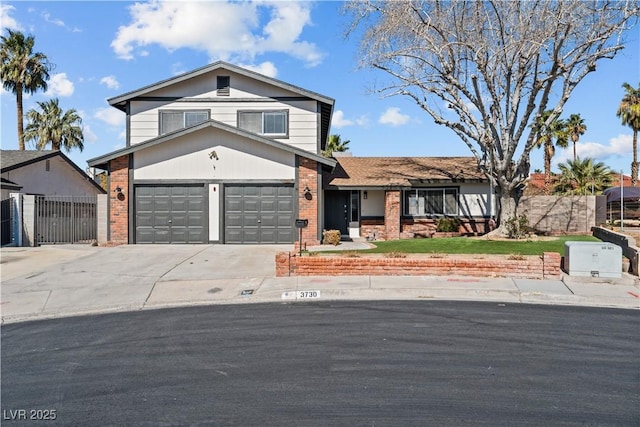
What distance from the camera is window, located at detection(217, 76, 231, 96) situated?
67.9ft

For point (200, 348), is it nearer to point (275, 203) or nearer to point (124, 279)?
point (124, 279)

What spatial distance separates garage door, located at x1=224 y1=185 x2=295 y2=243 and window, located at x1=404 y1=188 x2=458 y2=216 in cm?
656

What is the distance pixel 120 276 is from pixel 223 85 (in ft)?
37.8

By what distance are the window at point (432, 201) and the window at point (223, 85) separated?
31.8ft

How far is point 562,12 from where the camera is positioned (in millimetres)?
14969

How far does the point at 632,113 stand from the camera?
37062mm

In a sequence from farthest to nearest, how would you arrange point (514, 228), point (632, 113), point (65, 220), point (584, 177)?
point (632, 113), point (584, 177), point (65, 220), point (514, 228)

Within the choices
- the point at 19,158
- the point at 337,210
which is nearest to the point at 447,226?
the point at 337,210

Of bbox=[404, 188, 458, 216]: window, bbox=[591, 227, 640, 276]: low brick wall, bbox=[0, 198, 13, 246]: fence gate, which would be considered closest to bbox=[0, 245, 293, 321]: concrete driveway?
bbox=[0, 198, 13, 246]: fence gate

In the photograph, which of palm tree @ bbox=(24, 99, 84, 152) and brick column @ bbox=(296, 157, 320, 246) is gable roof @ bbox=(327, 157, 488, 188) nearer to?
brick column @ bbox=(296, 157, 320, 246)

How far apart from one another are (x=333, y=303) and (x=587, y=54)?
13.6 meters

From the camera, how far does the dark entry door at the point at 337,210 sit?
21.5m

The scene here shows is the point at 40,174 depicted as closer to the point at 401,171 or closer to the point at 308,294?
the point at 401,171

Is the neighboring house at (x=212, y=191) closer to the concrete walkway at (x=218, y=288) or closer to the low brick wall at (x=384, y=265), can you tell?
the concrete walkway at (x=218, y=288)
